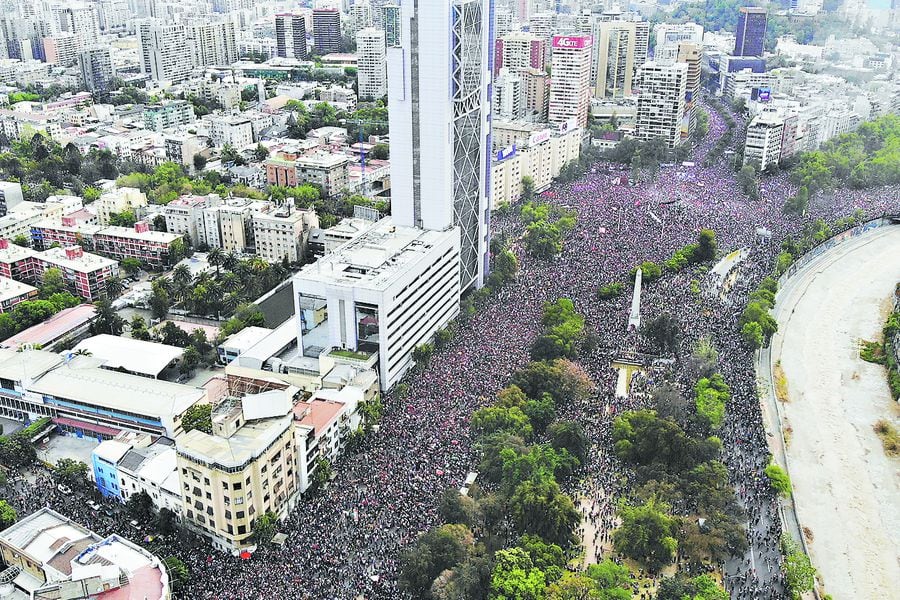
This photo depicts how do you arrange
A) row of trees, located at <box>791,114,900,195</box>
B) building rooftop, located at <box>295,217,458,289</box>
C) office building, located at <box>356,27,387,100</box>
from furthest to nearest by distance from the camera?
office building, located at <box>356,27,387,100</box> < row of trees, located at <box>791,114,900,195</box> < building rooftop, located at <box>295,217,458,289</box>

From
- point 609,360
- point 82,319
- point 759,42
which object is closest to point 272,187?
point 82,319

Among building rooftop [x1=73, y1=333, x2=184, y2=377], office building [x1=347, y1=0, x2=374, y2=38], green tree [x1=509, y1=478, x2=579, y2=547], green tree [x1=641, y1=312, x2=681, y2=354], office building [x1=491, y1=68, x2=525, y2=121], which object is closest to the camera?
green tree [x1=509, y1=478, x2=579, y2=547]

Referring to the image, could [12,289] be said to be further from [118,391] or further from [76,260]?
[118,391]

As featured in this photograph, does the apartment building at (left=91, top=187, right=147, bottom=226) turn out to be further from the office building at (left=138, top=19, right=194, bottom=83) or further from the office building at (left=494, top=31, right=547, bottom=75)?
the office building at (left=138, top=19, right=194, bottom=83)

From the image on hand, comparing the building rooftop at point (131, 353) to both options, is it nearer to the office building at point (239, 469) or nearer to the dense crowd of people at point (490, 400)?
the dense crowd of people at point (490, 400)

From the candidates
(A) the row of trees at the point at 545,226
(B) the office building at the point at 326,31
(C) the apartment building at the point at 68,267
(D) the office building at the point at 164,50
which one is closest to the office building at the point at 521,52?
(A) the row of trees at the point at 545,226

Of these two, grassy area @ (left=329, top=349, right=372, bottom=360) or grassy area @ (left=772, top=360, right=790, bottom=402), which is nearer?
grassy area @ (left=329, top=349, right=372, bottom=360)

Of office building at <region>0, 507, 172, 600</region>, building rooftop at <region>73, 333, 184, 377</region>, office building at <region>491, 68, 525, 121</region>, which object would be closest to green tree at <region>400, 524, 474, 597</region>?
office building at <region>0, 507, 172, 600</region>
